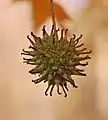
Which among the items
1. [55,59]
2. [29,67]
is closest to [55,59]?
[55,59]

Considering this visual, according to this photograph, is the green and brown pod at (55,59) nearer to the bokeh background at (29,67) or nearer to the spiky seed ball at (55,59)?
the spiky seed ball at (55,59)

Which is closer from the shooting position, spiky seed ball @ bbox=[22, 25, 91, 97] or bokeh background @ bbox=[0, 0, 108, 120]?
spiky seed ball @ bbox=[22, 25, 91, 97]

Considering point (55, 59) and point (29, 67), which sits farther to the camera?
point (29, 67)

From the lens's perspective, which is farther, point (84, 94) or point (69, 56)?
point (84, 94)

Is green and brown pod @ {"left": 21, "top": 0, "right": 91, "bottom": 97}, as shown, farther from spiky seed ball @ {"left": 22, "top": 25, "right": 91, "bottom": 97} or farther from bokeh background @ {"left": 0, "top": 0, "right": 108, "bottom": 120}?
bokeh background @ {"left": 0, "top": 0, "right": 108, "bottom": 120}

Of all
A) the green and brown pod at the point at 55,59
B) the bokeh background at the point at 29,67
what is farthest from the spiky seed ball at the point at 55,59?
the bokeh background at the point at 29,67

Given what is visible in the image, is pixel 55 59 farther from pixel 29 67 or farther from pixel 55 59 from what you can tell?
pixel 29 67

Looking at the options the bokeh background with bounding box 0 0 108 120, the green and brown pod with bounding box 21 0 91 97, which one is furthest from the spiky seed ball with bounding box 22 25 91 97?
the bokeh background with bounding box 0 0 108 120
